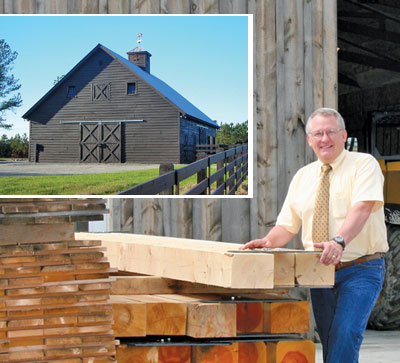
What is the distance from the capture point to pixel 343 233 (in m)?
3.97

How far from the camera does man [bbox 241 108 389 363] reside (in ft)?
13.3

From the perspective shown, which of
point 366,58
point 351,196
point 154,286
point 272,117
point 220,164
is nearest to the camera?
point 351,196

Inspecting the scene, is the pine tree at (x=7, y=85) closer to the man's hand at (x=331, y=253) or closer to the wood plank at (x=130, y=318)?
the wood plank at (x=130, y=318)

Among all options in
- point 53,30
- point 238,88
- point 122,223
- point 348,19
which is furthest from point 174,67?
point 348,19

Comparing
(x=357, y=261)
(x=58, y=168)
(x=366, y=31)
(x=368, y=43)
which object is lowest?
(x=357, y=261)

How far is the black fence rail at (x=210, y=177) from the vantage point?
709 centimetres

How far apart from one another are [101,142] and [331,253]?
337cm

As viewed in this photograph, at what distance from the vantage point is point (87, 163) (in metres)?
6.86

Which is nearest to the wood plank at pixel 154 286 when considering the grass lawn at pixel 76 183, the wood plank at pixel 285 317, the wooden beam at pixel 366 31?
the wood plank at pixel 285 317

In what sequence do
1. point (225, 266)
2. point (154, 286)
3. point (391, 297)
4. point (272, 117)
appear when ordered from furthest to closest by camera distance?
point (391, 297), point (272, 117), point (154, 286), point (225, 266)

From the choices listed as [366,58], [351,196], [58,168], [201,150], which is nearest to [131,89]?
[201,150]

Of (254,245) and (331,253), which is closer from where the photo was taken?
(331,253)

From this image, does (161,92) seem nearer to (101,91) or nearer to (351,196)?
(101,91)

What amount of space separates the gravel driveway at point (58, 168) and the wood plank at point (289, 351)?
9.30 feet
